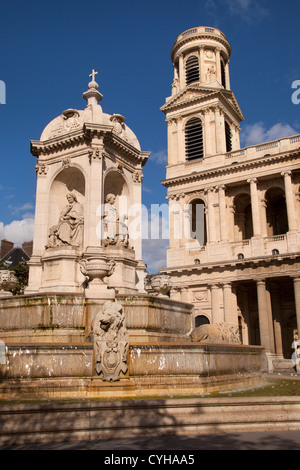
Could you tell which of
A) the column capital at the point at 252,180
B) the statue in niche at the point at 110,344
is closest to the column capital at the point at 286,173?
the column capital at the point at 252,180

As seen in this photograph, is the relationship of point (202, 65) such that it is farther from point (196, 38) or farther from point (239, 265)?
point (239, 265)

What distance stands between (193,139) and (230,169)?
7.47 meters

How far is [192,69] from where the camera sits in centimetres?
5406

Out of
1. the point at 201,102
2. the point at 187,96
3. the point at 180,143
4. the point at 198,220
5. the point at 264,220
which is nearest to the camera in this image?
the point at 264,220

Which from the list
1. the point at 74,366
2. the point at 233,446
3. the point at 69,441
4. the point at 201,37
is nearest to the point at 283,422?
the point at 233,446

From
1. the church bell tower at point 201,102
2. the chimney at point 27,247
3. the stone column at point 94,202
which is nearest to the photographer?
the stone column at point 94,202

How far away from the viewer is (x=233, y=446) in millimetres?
6031

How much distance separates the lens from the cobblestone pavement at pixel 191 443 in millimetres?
5965

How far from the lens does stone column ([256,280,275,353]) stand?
38188 millimetres

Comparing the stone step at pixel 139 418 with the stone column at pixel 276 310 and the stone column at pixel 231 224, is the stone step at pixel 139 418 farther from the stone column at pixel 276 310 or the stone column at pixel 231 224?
the stone column at pixel 231 224

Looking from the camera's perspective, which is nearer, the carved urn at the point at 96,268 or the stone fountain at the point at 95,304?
the stone fountain at the point at 95,304

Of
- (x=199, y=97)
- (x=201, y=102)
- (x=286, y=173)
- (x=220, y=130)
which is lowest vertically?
(x=286, y=173)

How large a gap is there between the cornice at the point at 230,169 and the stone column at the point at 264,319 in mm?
12021

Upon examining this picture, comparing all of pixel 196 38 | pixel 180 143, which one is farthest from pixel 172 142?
pixel 196 38
